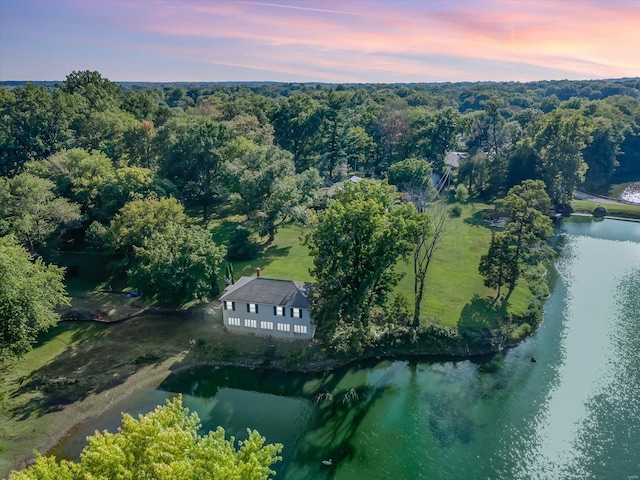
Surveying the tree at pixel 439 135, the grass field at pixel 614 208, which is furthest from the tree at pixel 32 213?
the grass field at pixel 614 208

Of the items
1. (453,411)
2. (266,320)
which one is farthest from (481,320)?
(266,320)

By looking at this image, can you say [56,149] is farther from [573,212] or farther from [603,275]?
[573,212]

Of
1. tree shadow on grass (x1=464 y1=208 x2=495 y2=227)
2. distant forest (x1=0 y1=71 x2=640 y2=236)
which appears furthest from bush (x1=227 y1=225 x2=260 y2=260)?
tree shadow on grass (x1=464 y1=208 x2=495 y2=227)

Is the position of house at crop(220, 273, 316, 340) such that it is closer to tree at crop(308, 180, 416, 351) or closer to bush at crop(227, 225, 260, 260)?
tree at crop(308, 180, 416, 351)

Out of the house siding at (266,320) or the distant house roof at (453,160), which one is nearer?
the house siding at (266,320)

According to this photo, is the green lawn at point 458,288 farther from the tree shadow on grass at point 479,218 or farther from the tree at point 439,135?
the tree at point 439,135

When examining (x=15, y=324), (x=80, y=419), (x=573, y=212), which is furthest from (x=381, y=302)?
(x=573, y=212)
